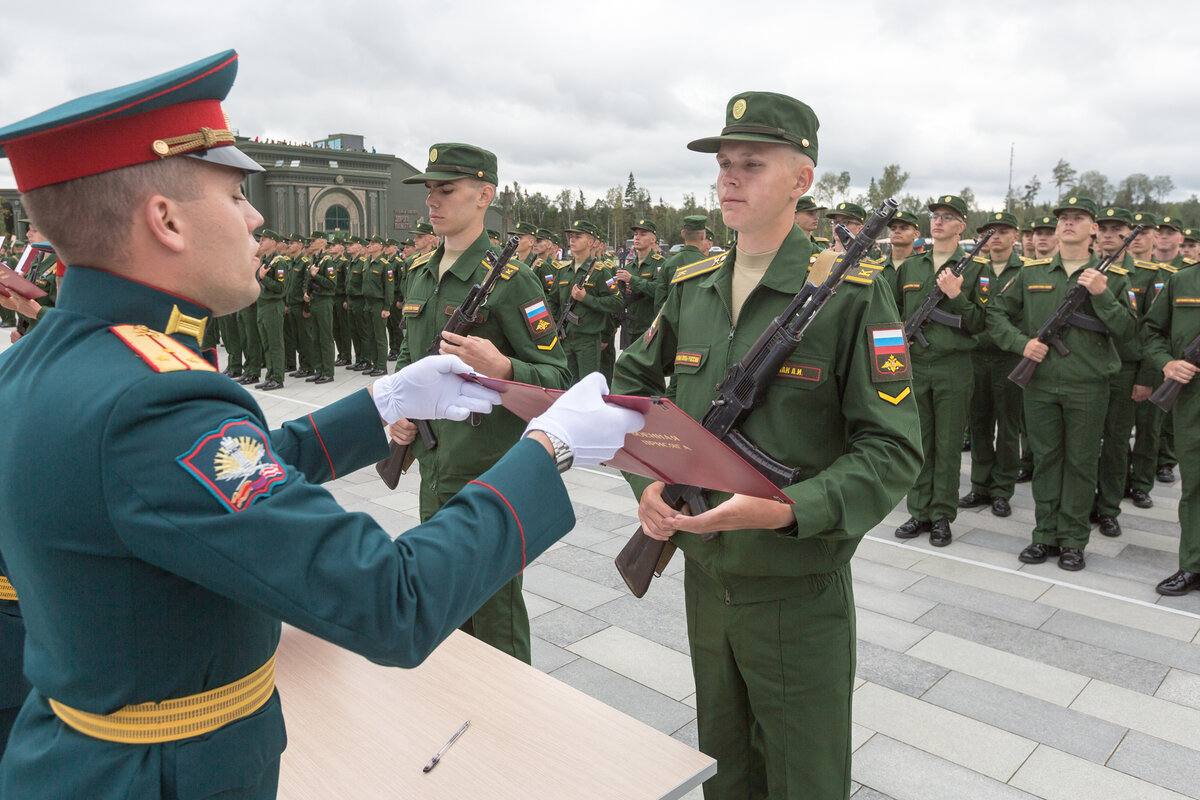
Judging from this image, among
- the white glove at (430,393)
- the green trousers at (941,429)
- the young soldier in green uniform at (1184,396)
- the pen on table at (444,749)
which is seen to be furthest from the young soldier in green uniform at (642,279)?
the pen on table at (444,749)

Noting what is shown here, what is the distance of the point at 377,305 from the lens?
14.5m

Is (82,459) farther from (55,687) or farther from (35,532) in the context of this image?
(55,687)

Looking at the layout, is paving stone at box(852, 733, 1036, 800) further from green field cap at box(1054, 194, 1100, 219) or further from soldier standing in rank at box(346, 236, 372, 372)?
soldier standing in rank at box(346, 236, 372, 372)

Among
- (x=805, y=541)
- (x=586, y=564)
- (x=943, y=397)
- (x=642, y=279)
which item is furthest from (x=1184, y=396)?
(x=642, y=279)

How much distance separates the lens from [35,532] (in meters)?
1.10

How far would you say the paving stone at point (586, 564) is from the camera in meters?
5.26

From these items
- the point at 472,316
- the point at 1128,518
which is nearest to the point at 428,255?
the point at 472,316

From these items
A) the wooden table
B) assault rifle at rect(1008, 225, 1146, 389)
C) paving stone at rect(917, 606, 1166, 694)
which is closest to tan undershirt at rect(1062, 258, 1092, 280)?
assault rifle at rect(1008, 225, 1146, 389)

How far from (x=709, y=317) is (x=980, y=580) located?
12.5 ft

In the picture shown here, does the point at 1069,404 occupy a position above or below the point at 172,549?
below

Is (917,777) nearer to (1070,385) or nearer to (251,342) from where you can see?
(1070,385)

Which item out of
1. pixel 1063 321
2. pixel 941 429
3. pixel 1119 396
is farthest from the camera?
pixel 1119 396

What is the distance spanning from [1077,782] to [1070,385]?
3.27 meters

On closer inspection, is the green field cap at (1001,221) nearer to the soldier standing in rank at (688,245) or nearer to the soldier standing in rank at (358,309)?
the soldier standing in rank at (688,245)
